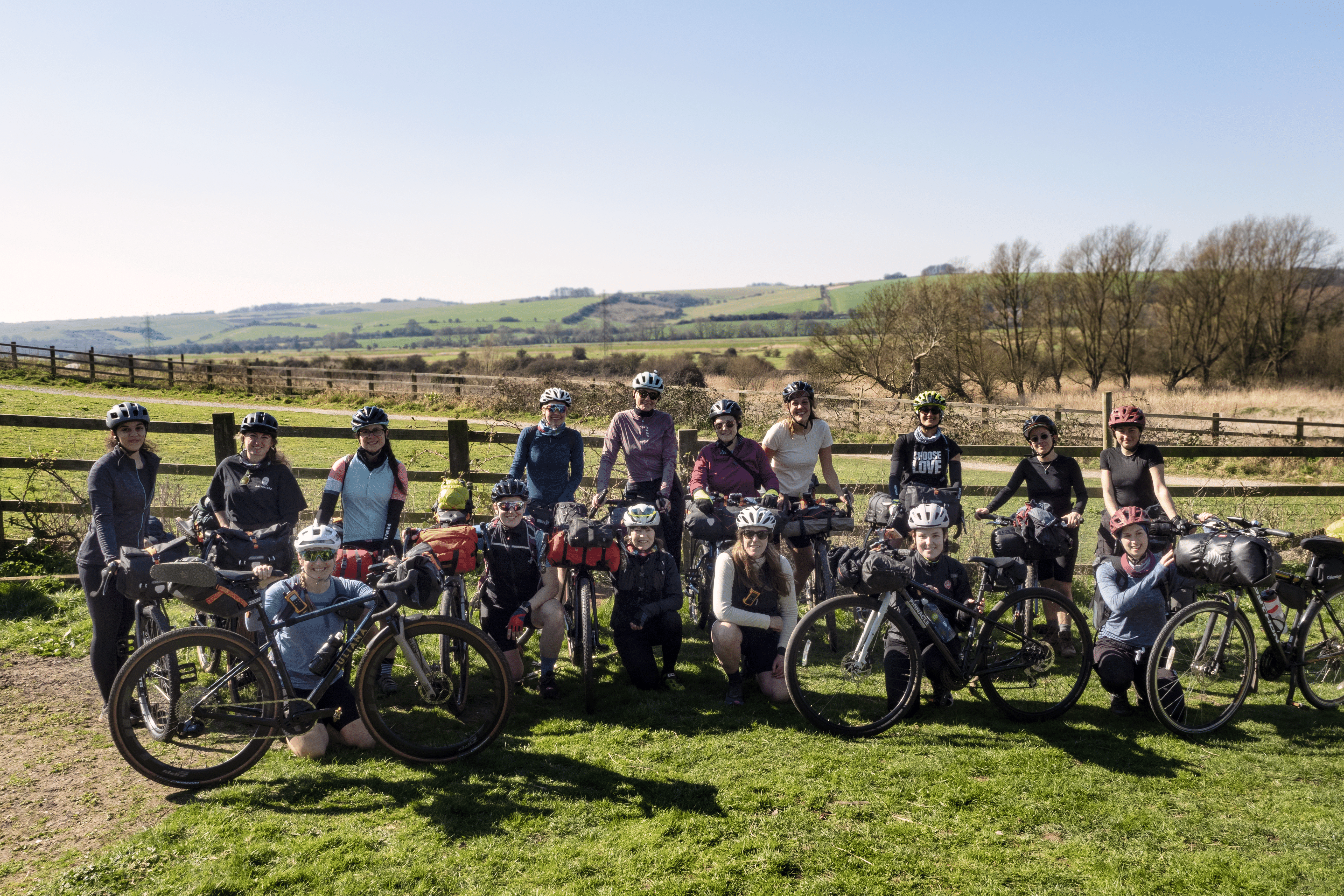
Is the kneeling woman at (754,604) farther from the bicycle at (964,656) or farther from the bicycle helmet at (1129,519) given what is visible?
the bicycle helmet at (1129,519)

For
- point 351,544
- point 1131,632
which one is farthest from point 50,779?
point 1131,632

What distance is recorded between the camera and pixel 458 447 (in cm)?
878

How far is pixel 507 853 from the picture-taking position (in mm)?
3693

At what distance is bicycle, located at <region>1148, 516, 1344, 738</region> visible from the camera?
16.0 feet

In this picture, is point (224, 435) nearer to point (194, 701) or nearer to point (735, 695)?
point (194, 701)

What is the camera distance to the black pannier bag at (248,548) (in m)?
4.96

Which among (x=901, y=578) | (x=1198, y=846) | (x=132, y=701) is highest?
(x=901, y=578)

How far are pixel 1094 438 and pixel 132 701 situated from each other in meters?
23.3

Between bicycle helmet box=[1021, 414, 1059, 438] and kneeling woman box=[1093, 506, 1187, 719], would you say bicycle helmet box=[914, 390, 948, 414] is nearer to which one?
bicycle helmet box=[1021, 414, 1059, 438]

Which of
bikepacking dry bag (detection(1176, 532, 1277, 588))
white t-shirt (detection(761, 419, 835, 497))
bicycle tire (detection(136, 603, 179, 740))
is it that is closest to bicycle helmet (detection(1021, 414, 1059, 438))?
bikepacking dry bag (detection(1176, 532, 1277, 588))

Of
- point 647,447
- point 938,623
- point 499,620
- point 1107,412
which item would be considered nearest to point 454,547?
point 499,620

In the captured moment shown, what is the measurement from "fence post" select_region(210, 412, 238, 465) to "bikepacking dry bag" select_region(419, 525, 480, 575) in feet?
15.7

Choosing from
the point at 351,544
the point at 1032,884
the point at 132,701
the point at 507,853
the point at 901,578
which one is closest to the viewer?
the point at 1032,884

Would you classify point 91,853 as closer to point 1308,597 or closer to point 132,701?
point 132,701
